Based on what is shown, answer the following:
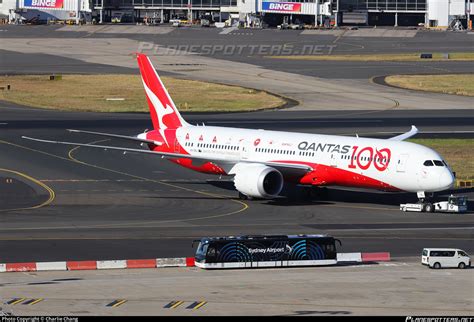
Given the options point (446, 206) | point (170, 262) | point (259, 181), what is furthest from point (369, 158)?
point (170, 262)

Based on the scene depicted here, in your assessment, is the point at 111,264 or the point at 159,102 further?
the point at 159,102

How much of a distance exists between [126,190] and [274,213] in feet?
43.8

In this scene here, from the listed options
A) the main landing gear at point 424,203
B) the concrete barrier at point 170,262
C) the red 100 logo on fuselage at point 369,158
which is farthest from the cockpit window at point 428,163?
the concrete barrier at point 170,262

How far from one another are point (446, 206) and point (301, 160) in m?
10.5

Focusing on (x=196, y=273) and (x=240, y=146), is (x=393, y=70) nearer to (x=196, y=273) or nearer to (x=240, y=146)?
(x=240, y=146)

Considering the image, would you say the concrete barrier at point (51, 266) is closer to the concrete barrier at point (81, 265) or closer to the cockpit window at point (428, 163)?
the concrete barrier at point (81, 265)

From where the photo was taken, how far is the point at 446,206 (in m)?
78.0

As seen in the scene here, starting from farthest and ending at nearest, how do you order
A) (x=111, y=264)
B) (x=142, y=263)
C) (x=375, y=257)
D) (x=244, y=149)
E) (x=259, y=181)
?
Answer: (x=244, y=149), (x=259, y=181), (x=375, y=257), (x=142, y=263), (x=111, y=264)

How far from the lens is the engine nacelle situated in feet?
260

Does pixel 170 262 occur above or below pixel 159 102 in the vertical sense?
below

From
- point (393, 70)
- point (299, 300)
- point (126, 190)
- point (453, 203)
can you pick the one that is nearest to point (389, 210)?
point (453, 203)

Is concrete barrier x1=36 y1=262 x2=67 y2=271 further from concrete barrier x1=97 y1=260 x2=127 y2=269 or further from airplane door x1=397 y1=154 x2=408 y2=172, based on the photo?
airplane door x1=397 y1=154 x2=408 y2=172
